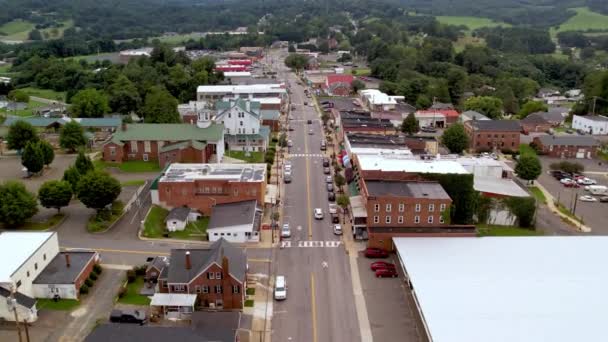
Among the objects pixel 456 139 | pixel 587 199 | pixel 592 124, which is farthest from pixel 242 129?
pixel 592 124

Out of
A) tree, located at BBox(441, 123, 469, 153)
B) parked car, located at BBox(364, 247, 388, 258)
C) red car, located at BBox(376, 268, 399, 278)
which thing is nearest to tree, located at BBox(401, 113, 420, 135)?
tree, located at BBox(441, 123, 469, 153)

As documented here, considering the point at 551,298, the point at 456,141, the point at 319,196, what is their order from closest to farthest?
the point at 551,298, the point at 319,196, the point at 456,141

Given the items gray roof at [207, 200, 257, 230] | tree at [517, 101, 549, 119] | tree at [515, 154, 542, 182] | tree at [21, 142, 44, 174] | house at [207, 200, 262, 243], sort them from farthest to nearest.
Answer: tree at [517, 101, 549, 119] → tree at [515, 154, 542, 182] → tree at [21, 142, 44, 174] → gray roof at [207, 200, 257, 230] → house at [207, 200, 262, 243]

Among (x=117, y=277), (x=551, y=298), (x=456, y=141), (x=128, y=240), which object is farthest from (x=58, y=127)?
(x=551, y=298)

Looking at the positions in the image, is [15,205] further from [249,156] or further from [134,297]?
[249,156]

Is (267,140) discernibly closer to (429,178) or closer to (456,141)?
(456,141)

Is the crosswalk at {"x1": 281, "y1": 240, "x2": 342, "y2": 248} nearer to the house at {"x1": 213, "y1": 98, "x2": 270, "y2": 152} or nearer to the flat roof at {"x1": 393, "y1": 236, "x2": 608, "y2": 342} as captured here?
the flat roof at {"x1": 393, "y1": 236, "x2": 608, "y2": 342}
